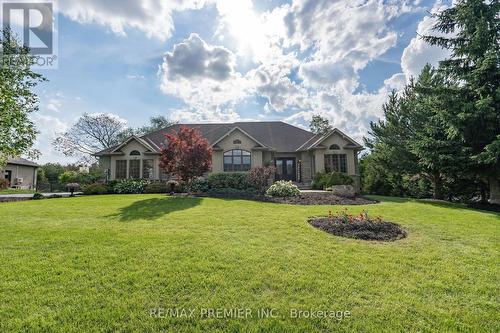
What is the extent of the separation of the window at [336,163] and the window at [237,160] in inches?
270

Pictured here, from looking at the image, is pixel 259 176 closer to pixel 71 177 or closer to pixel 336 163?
pixel 336 163

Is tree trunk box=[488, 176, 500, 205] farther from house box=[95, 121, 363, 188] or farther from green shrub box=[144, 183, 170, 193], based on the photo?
green shrub box=[144, 183, 170, 193]

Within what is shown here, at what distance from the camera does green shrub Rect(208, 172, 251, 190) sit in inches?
713

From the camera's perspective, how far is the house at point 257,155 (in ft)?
70.7

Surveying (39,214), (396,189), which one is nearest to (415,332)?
(39,214)

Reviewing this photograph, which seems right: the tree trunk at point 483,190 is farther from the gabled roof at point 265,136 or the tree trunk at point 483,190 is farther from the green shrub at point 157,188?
the green shrub at point 157,188

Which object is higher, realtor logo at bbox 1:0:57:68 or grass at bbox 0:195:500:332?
A: realtor logo at bbox 1:0:57:68

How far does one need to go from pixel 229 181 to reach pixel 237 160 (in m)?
3.84

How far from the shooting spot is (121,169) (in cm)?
2275

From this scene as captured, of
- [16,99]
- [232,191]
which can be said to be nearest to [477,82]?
[232,191]

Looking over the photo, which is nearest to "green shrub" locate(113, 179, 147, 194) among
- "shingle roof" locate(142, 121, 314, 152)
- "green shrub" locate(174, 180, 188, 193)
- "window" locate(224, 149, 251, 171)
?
"green shrub" locate(174, 180, 188, 193)

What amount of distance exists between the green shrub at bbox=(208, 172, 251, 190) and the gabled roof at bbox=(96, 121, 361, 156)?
4.01m

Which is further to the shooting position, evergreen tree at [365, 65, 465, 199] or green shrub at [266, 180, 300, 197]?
green shrub at [266, 180, 300, 197]

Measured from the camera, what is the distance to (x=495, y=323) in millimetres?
3166
